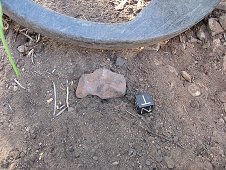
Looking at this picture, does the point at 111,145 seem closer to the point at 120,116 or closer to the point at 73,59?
the point at 120,116

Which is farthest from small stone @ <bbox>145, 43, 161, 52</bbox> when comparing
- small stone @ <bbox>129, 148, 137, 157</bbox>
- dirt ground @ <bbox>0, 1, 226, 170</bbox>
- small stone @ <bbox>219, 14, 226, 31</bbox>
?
small stone @ <bbox>129, 148, 137, 157</bbox>

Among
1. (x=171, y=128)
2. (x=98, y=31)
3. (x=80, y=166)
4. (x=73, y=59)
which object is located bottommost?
(x=80, y=166)

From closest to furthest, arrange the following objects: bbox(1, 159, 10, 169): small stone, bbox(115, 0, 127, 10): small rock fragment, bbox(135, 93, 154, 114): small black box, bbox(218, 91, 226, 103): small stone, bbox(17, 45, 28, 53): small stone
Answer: bbox(1, 159, 10, 169): small stone < bbox(135, 93, 154, 114): small black box < bbox(218, 91, 226, 103): small stone < bbox(17, 45, 28, 53): small stone < bbox(115, 0, 127, 10): small rock fragment

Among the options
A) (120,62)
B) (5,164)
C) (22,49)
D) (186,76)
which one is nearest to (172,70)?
(186,76)

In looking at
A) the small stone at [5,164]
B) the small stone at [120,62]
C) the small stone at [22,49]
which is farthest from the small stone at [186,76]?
the small stone at [5,164]

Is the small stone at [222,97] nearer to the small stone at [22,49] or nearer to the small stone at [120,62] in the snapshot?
the small stone at [120,62]

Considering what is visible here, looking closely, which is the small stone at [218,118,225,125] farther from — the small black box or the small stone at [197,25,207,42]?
the small stone at [197,25,207,42]

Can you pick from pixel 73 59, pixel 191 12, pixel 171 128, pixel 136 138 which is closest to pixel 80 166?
pixel 136 138
